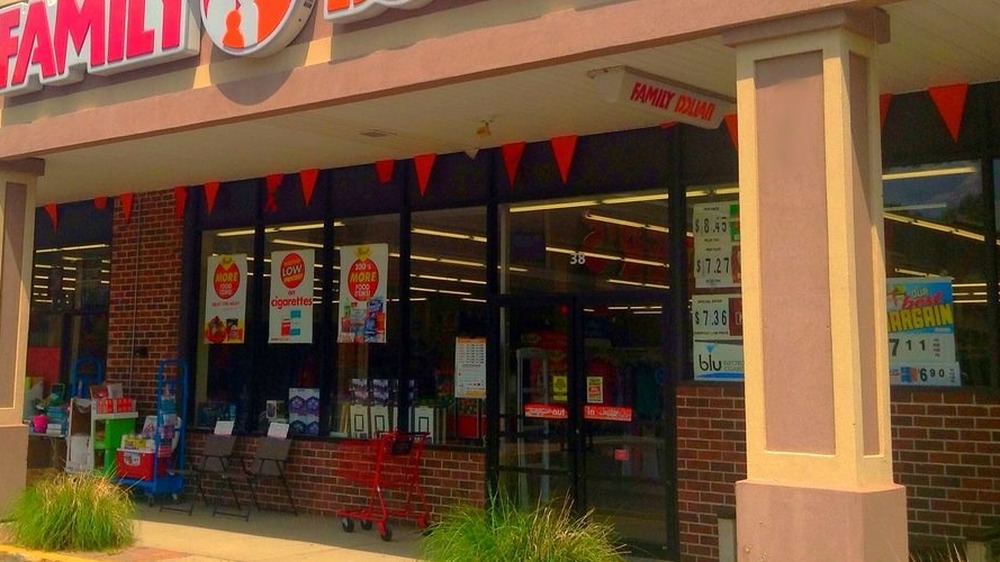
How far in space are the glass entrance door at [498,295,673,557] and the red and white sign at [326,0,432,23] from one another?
11.7 feet

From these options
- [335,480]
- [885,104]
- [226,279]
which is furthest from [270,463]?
[885,104]

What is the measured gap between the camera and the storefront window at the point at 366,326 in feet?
39.5

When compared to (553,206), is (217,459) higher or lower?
lower

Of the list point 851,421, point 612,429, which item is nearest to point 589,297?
point 612,429

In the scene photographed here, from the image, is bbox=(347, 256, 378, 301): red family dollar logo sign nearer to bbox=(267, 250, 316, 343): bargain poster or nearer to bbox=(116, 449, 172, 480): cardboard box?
bbox=(267, 250, 316, 343): bargain poster

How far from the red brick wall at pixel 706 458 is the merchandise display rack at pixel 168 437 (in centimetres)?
648

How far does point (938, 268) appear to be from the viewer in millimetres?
8656

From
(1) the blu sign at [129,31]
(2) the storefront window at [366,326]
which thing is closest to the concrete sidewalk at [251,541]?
(2) the storefront window at [366,326]

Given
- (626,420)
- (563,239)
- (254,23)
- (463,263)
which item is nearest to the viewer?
(254,23)

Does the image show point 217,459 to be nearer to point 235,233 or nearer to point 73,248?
point 235,233

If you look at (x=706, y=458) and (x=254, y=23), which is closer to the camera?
(x=254, y=23)

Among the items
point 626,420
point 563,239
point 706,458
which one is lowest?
point 706,458

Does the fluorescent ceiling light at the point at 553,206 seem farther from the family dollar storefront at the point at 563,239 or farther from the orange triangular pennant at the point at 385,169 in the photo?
the orange triangular pennant at the point at 385,169

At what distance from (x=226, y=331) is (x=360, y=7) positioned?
6.32m
